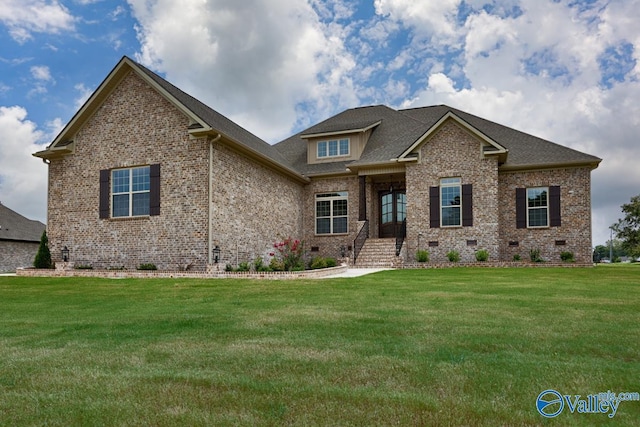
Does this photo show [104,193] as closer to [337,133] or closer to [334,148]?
[337,133]

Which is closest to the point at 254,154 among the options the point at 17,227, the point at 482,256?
the point at 482,256

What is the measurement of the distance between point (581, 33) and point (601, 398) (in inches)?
556

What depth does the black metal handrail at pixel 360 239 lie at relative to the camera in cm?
2136

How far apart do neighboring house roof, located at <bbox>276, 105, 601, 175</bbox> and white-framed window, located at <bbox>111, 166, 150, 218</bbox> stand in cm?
874

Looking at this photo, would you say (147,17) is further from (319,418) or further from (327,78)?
(319,418)

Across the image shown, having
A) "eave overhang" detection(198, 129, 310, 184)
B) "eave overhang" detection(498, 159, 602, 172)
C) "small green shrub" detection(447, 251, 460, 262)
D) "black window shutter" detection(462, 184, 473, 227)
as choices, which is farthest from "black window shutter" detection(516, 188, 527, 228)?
"eave overhang" detection(198, 129, 310, 184)

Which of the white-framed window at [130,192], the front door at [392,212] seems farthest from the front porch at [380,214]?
the white-framed window at [130,192]

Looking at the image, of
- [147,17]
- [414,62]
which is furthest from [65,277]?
[414,62]

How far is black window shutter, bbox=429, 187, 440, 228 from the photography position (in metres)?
20.9

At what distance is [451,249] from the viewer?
20750 mm

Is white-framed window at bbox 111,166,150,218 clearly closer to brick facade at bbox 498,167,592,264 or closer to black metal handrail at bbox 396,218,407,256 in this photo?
black metal handrail at bbox 396,218,407,256

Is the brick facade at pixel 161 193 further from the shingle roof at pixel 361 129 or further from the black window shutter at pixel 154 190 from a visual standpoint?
the shingle roof at pixel 361 129

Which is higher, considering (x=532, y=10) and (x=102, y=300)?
(x=532, y=10)

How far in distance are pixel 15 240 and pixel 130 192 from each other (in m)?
17.4
